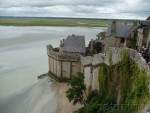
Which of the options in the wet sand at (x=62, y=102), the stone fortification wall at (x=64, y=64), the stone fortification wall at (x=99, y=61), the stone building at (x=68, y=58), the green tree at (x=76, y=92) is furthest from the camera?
the stone building at (x=68, y=58)

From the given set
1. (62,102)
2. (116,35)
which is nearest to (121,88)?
(62,102)

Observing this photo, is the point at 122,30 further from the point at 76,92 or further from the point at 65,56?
the point at 76,92

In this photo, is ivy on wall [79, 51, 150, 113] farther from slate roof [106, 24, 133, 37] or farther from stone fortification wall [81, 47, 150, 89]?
slate roof [106, 24, 133, 37]

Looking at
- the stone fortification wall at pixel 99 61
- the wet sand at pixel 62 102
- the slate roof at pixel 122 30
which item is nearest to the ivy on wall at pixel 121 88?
the stone fortification wall at pixel 99 61

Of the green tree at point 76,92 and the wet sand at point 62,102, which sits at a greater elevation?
the green tree at point 76,92

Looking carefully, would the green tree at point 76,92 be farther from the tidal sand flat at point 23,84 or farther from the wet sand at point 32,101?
the tidal sand flat at point 23,84

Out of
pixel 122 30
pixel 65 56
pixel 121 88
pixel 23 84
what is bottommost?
pixel 23 84

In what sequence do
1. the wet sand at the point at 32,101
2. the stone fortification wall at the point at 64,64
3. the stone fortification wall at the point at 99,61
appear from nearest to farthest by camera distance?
1. the stone fortification wall at the point at 99,61
2. the wet sand at the point at 32,101
3. the stone fortification wall at the point at 64,64

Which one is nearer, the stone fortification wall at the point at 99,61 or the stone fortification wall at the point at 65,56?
the stone fortification wall at the point at 99,61
